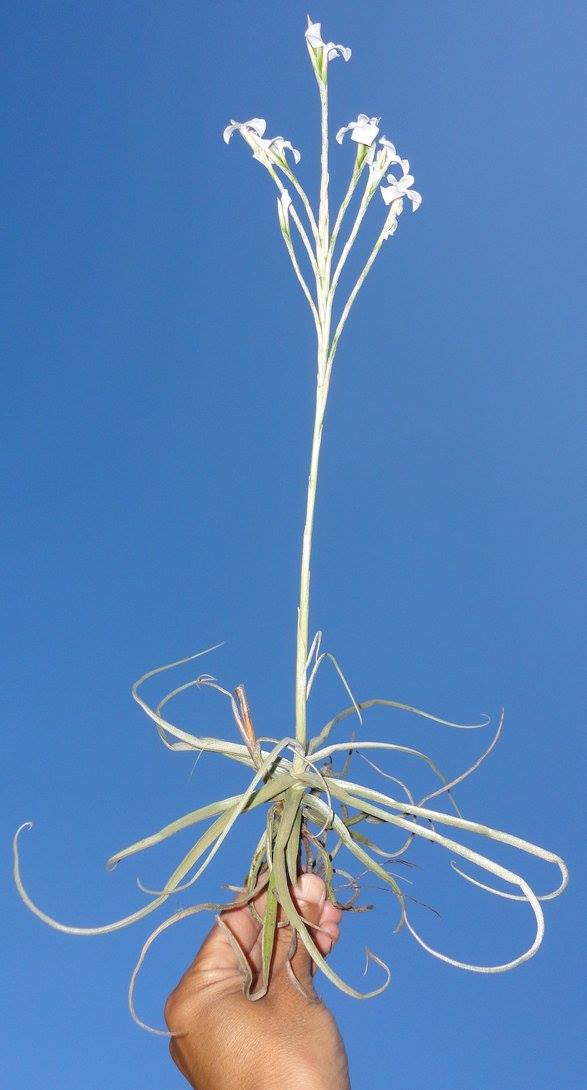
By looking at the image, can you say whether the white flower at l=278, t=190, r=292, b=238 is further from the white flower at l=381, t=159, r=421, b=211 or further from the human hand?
the human hand

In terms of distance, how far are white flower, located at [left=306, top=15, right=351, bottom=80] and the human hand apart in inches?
60.4

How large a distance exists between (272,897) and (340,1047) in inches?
9.3

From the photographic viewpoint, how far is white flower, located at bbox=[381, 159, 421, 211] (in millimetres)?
1605

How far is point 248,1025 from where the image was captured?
122cm

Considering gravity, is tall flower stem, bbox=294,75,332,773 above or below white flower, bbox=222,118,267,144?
below

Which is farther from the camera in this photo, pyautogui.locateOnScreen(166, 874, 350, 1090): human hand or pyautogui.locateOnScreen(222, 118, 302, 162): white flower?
pyautogui.locateOnScreen(222, 118, 302, 162): white flower

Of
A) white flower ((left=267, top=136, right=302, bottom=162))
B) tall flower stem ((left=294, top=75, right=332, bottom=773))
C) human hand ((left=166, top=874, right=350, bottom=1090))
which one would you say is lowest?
human hand ((left=166, top=874, right=350, bottom=1090))

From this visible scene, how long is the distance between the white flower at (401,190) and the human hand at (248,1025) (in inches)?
53.1

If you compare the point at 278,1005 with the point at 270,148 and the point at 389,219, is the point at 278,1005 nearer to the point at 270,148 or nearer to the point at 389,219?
the point at 389,219

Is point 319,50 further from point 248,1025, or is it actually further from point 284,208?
point 248,1025

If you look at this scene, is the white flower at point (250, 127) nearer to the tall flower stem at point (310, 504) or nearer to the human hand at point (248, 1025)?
the tall flower stem at point (310, 504)

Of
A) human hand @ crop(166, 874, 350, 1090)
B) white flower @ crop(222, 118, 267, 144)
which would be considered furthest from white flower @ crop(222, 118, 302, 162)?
human hand @ crop(166, 874, 350, 1090)

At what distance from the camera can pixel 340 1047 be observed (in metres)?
1.27

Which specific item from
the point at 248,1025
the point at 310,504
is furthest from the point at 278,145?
the point at 248,1025
